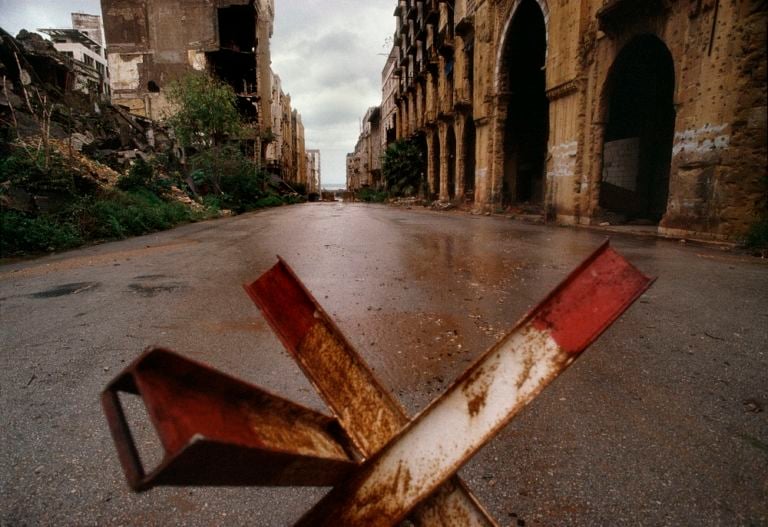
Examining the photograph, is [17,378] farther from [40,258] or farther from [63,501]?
[40,258]

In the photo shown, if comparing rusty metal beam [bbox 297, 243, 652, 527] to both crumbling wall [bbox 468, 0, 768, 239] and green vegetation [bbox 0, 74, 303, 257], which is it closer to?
crumbling wall [bbox 468, 0, 768, 239]

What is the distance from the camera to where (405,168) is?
27.7 meters

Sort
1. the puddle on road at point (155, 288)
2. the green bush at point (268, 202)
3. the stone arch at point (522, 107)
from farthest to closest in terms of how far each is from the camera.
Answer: the green bush at point (268, 202) < the stone arch at point (522, 107) < the puddle on road at point (155, 288)

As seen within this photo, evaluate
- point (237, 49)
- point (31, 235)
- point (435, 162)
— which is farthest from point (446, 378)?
point (237, 49)

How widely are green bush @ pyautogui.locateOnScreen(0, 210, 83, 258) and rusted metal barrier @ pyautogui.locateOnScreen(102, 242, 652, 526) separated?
7846 millimetres

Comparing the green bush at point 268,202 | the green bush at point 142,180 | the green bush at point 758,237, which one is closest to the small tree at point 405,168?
Answer: the green bush at point 268,202

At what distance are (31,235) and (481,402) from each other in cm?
831

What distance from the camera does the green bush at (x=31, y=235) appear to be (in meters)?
6.34

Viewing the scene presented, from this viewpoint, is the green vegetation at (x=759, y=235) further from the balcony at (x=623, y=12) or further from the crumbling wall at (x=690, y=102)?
the balcony at (x=623, y=12)

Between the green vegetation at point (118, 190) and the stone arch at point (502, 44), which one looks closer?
the green vegetation at point (118, 190)

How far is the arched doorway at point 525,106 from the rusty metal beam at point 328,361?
15.9 meters

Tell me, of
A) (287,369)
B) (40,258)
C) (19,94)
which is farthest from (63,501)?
(19,94)

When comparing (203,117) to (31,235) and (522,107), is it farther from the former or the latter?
(522,107)

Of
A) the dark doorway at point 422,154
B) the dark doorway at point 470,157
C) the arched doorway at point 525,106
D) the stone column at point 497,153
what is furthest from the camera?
the dark doorway at point 422,154
